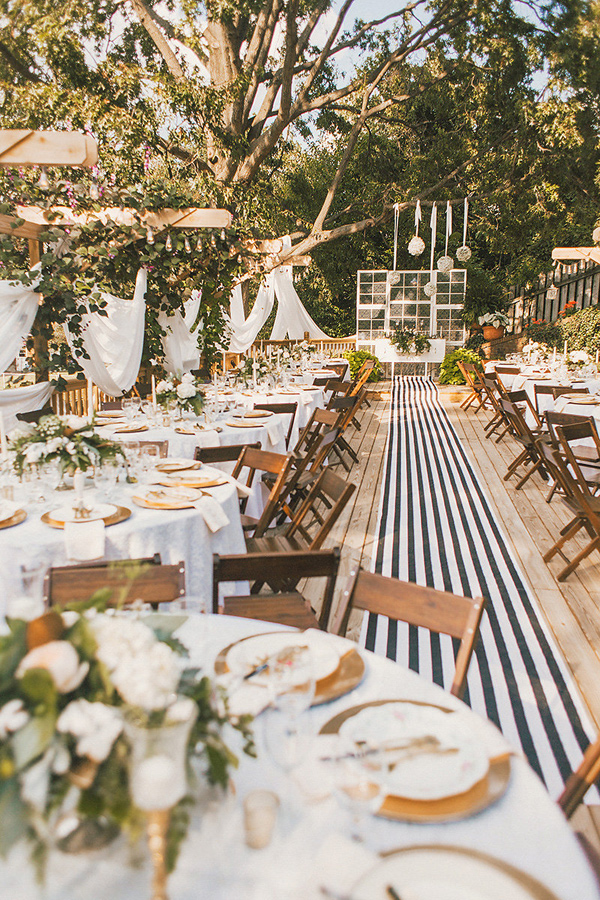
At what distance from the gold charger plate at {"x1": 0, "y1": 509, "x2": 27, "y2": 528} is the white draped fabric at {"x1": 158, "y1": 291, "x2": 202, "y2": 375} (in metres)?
4.90

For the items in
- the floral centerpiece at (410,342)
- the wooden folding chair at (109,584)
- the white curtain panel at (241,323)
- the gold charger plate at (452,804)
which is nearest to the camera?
the gold charger plate at (452,804)

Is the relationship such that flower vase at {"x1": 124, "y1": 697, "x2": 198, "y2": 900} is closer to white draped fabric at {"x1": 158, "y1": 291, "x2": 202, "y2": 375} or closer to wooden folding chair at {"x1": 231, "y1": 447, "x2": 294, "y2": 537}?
wooden folding chair at {"x1": 231, "y1": 447, "x2": 294, "y2": 537}

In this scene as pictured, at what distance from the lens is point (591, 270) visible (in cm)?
1767

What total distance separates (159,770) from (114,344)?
614cm

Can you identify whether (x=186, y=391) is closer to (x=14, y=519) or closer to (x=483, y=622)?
(x=14, y=519)

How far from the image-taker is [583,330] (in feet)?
42.5

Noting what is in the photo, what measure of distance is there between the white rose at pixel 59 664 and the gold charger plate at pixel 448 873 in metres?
0.49

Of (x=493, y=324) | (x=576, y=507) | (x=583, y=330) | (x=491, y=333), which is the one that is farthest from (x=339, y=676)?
(x=493, y=324)

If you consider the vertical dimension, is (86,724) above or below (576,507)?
above

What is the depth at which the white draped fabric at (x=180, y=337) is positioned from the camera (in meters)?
7.84

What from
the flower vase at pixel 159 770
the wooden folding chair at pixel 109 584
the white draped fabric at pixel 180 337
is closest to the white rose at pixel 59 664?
the flower vase at pixel 159 770

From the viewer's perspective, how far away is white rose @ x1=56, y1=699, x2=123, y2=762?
0.86m

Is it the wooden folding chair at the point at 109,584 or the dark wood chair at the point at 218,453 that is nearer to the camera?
the wooden folding chair at the point at 109,584

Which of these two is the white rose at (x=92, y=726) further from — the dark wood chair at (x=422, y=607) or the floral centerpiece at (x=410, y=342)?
the floral centerpiece at (x=410, y=342)
